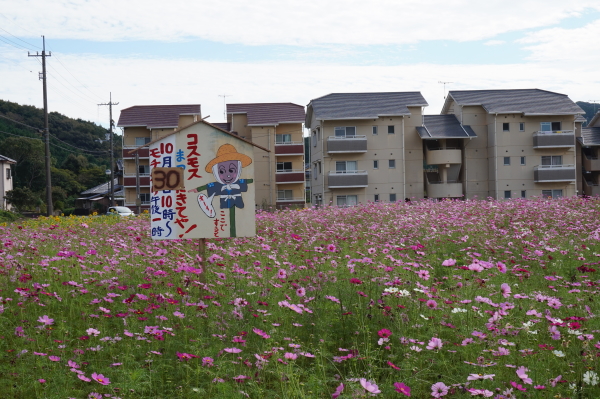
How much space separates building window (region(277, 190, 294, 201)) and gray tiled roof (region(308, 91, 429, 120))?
7.16m

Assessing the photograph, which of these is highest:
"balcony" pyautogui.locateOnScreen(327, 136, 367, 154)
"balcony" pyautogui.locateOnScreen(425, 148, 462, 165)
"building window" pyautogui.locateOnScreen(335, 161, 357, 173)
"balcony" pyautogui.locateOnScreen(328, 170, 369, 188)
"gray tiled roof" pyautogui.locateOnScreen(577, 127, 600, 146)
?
"gray tiled roof" pyautogui.locateOnScreen(577, 127, 600, 146)

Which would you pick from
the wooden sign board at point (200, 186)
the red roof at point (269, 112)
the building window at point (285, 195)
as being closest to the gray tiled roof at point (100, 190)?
the red roof at point (269, 112)

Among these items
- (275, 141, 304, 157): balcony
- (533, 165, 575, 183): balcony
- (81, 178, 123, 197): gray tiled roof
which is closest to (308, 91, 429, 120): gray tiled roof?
(275, 141, 304, 157): balcony

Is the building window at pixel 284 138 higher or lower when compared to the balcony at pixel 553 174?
higher

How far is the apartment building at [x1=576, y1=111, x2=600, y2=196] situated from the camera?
3797 centimetres

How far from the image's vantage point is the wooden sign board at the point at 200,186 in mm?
6660

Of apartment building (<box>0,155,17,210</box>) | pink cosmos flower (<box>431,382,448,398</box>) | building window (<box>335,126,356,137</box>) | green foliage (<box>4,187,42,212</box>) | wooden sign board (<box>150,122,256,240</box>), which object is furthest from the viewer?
apartment building (<box>0,155,17,210</box>)

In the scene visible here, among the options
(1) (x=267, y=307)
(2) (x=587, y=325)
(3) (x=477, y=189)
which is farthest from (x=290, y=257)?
(3) (x=477, y=189)

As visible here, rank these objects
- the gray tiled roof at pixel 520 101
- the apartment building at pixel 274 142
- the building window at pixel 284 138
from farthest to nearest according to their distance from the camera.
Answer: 1. the building window at pixel 284 138
2. the apartment building at pixel 274 142
3. the gray tiled roof at pixel 520 101

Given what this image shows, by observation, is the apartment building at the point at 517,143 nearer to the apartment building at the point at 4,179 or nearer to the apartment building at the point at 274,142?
the apartment building at the point at 274,142

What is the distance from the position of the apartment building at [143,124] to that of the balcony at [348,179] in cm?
1145

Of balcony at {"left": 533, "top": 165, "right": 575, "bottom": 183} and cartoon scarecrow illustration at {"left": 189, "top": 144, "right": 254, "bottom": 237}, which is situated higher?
balcony at {"left": 533, "top": 165, "right": 575, "bottom": 183}

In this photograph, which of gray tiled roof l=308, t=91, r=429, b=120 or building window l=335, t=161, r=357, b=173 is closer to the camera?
gray tiled roof l=308, t=91, r=429, b=120

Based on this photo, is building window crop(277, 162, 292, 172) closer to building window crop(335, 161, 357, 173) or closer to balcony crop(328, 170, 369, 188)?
building window crop(335, 161, 357, 173)
